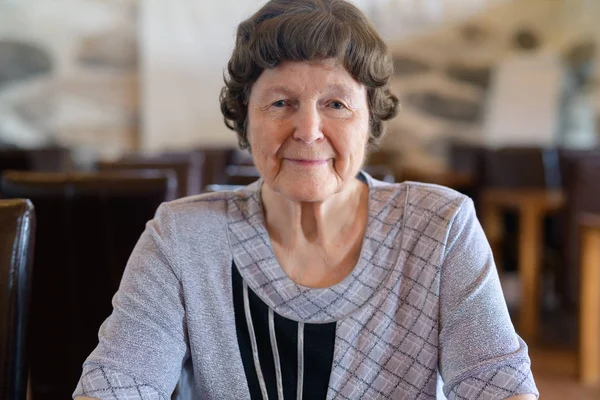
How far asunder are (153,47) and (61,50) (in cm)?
81

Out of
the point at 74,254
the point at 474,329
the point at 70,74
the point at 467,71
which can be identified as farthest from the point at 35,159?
the point at 467,71

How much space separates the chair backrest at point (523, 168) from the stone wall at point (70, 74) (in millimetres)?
3333

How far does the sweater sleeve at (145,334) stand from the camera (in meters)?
1.05

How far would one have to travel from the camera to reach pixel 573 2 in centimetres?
577

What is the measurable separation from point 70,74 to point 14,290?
5342 millimetres

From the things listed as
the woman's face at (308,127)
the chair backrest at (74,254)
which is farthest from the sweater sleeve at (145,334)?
the chair backrest at (74,254)

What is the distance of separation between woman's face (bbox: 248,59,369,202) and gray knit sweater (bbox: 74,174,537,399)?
13cm

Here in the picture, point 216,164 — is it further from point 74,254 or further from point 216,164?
point 74,254

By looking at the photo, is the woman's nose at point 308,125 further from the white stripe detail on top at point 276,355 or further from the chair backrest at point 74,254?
the chair backrest at point 74,254

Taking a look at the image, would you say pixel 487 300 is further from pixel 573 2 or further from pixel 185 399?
pixel 573 2

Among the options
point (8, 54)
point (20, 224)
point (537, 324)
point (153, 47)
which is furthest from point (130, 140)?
point (20, 224)

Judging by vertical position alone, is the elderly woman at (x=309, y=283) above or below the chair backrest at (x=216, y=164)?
above

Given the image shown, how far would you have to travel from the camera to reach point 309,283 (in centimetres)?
119

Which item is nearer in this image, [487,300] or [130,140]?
[487,300]
